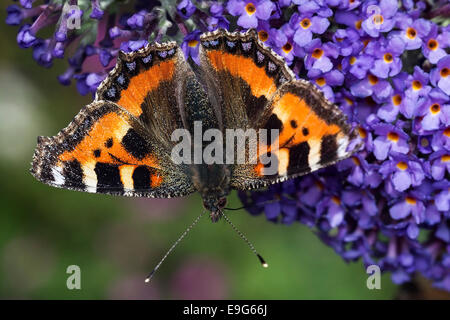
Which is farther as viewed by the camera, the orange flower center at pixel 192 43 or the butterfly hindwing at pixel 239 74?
the orange flower center at pixel 192 43

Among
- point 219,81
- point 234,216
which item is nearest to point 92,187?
point 219,81

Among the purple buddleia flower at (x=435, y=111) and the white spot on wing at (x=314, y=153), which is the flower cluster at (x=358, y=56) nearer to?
the purple buddleia flower at (x=435, y=111)

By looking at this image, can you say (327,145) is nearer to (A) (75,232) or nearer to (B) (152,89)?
(B) (152,89)

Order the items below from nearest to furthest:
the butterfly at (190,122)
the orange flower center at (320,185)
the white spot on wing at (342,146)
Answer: the white spot on wing at (342,146)
the butterfly at (190,122)
the orange flower center at (320,185)

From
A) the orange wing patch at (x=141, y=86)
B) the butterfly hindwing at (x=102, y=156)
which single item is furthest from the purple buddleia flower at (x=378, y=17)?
the butterfly hindwing at (x=102, y=156)

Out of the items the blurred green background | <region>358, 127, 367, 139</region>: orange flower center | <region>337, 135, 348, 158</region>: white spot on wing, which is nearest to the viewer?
<region>337, 135, 348, 158</region>: white spot on wing

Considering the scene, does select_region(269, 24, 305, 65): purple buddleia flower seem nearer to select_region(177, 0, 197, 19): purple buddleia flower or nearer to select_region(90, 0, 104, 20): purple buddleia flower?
select_region(177, 0, 197, 19): purple buddleia flower

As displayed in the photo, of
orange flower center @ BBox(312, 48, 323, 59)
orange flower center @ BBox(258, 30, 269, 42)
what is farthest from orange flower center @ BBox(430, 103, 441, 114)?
orange flower center @ BBox(258, 30, 269, 42)

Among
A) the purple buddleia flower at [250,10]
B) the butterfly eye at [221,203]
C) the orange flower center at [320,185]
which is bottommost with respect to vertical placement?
the butterfly eye at [221,203]
